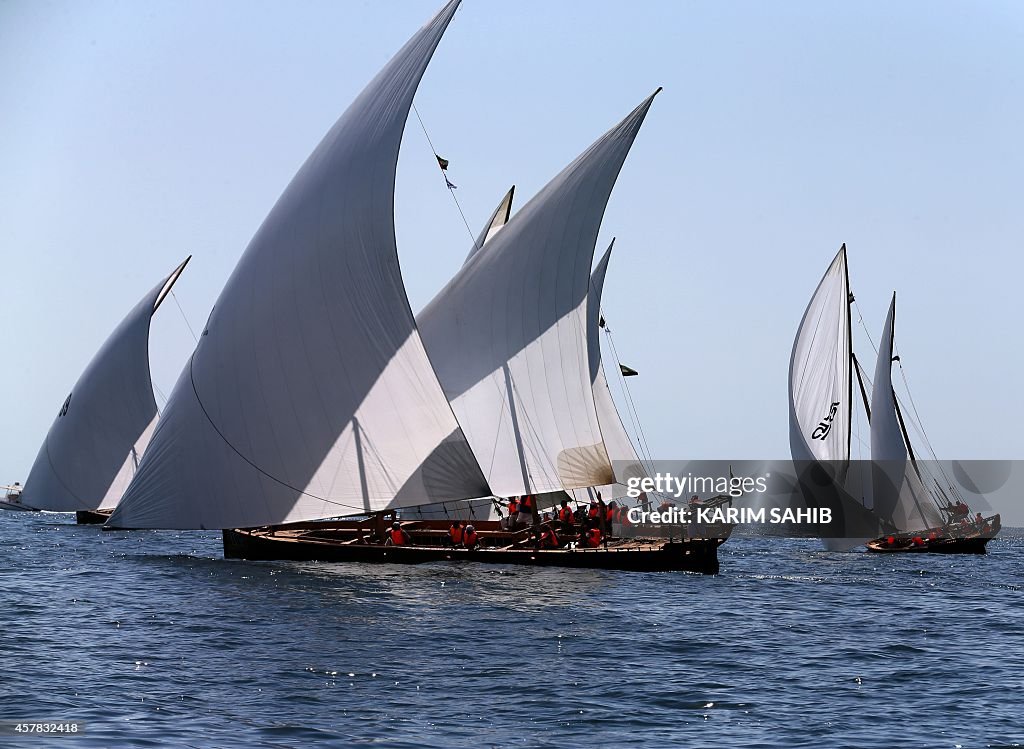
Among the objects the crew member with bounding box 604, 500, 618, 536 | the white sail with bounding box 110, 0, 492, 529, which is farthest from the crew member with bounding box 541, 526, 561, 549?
the white sail with bounding box 110, 0, 492, 529

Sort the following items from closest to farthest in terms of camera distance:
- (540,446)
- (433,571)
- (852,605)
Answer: (852,605) < (433,571) < (540,446)

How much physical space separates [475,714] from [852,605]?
64.1 ft

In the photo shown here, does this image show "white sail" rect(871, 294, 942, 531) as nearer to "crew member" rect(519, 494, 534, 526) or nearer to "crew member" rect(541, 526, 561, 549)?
"crew member" rect(519, 494, 534, 526)

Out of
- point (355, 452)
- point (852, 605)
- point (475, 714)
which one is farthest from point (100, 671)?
→ point (852, 605)

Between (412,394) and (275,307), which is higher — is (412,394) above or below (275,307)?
below

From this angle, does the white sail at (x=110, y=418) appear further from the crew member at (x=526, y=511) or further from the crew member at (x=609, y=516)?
the crew member at (x=609, y=516)

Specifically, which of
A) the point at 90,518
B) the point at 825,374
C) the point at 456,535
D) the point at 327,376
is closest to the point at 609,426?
the point at 825,374

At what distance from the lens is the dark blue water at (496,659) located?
18.8 m

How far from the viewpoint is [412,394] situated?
37188mm

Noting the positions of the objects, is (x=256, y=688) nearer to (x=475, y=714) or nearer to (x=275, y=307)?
(x=475, y=714)

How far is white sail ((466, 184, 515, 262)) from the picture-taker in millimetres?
52531

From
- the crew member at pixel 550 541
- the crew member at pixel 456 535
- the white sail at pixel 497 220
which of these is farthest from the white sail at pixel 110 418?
the crew member at pixel 550 541

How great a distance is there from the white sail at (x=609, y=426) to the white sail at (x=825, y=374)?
28.6 feet

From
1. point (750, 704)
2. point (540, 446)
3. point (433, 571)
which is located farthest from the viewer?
point (540, 446)
